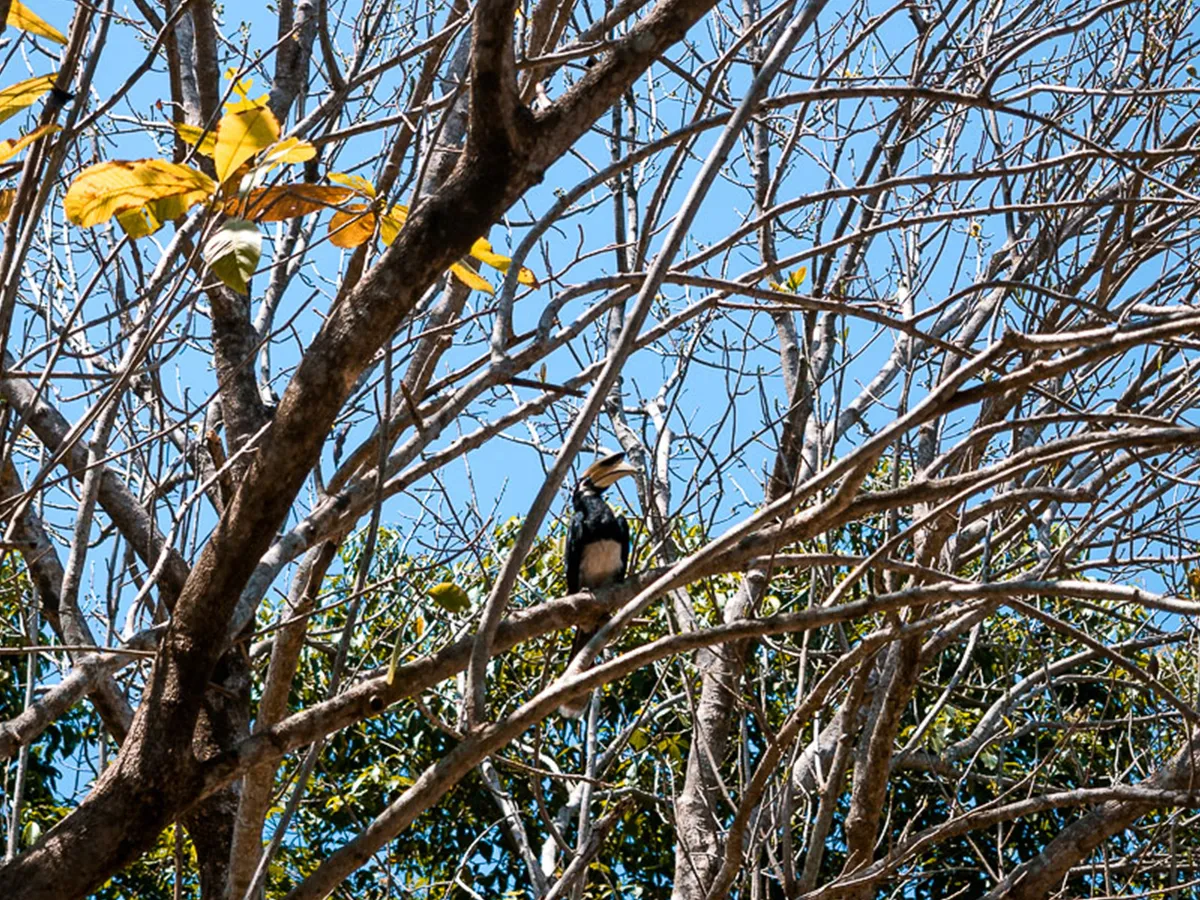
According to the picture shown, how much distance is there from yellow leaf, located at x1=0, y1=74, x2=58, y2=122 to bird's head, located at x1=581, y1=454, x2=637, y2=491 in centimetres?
327

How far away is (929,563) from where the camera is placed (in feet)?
11.3

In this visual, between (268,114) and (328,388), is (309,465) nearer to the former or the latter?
(328,388)

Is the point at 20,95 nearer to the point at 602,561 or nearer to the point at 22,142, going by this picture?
the point at 22,142

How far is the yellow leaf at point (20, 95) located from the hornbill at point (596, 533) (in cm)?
341

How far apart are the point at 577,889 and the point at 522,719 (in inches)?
51.7

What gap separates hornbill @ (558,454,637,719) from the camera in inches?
201

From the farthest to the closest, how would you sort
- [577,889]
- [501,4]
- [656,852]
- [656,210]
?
1. [656,852]
2. [577,889]
3. [656,210]
4. [501,4]

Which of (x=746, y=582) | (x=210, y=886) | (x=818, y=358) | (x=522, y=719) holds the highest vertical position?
(x=818, y=358)

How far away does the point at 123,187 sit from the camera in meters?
1.71

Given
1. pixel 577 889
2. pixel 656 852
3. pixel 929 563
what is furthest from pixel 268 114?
pixel 656 852

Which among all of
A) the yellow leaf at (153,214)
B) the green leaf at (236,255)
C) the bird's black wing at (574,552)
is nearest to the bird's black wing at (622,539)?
the bird's black wing at (574,552)

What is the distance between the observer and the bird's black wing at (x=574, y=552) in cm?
521

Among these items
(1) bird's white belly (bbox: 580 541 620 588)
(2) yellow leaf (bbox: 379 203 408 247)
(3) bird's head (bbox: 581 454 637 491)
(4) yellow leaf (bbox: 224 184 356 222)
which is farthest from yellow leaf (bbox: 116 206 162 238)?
(1) bird's white belly (bbox: 580 541 620 588)

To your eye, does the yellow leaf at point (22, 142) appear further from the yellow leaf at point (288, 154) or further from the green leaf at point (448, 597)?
the green leaf at point (448, 597)
